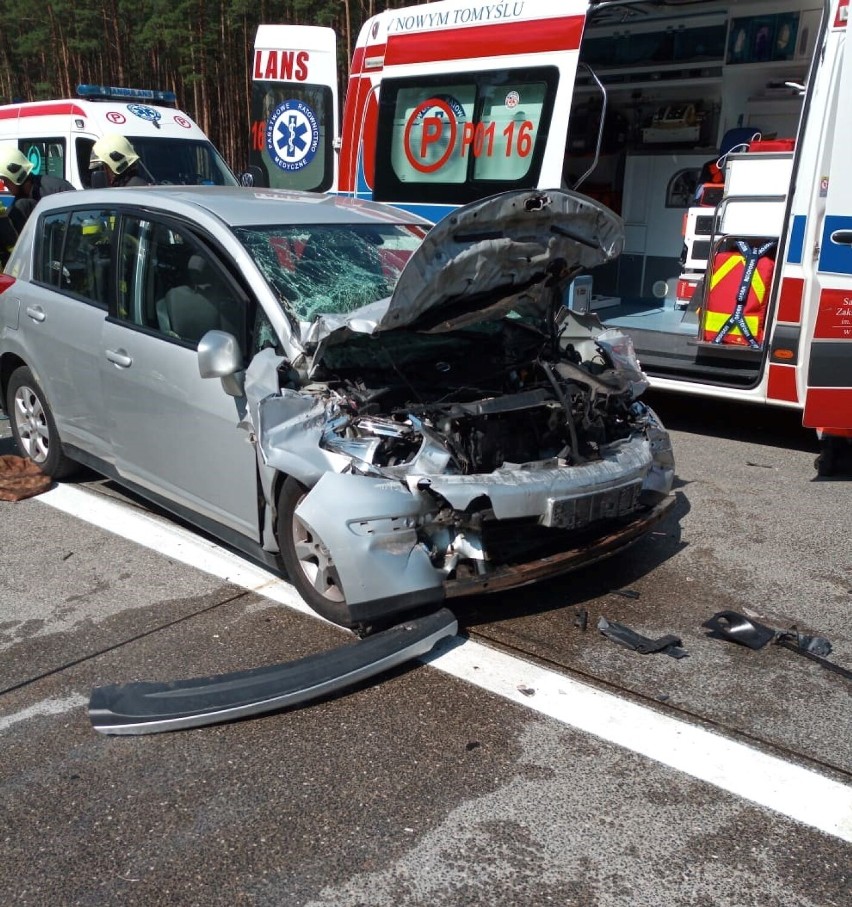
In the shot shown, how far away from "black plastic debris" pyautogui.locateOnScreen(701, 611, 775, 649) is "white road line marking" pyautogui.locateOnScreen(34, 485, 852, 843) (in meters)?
0.70

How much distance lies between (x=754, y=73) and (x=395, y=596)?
739 cm

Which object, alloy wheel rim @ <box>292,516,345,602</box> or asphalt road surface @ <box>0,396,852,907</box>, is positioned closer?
asphalt road surface @ <box>0,396,852,907</box>

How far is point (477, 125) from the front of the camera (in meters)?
7.79

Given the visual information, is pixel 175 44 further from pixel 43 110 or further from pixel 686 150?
pixel 686 150

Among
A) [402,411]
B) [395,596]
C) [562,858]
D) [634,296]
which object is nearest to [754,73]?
[634,296]

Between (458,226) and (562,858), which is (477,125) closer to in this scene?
(458,226)

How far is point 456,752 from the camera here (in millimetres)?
3215

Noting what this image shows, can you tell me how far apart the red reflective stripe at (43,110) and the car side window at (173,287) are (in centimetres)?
821

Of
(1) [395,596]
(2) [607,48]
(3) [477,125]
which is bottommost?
(1) [395,596]

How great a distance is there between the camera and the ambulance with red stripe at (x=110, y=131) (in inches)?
471

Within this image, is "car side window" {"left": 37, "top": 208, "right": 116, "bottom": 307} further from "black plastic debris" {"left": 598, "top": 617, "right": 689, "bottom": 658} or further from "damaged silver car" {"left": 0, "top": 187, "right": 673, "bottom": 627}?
"black plastic debris" {"left": 598, "top": 617, "right": 689, "bottom": 658}

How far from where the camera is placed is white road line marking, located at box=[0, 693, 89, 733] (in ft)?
11.3

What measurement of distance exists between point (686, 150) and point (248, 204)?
6.23m

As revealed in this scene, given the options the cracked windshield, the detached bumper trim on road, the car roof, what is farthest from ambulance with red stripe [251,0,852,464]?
the detached bumper trim on road
